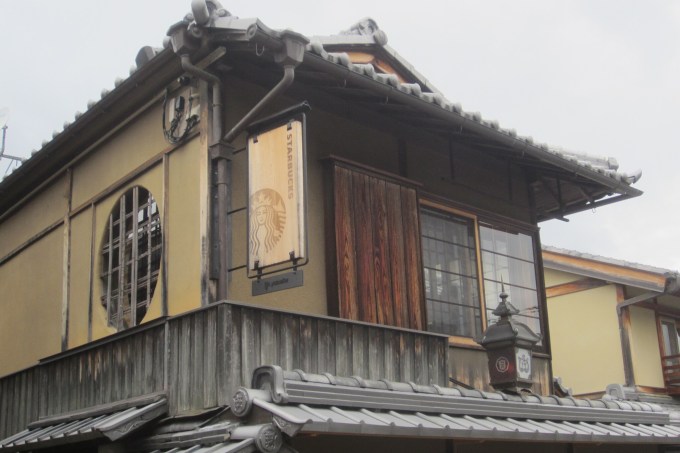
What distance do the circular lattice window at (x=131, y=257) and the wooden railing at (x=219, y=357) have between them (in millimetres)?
597

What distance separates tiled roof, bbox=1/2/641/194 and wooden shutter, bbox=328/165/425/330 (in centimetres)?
119

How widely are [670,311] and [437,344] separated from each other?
56.1 feet

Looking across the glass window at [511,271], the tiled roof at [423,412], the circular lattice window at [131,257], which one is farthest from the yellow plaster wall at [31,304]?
the glass window at [511,271]

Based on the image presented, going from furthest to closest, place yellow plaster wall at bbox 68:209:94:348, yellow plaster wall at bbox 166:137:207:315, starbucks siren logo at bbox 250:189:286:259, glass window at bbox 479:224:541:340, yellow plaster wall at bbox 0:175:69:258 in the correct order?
glass window at bbox 479:224:541:340 < yellow plaster wall at bbox 0:175:69:258 < yellow plaster wall at bbox 68:209:94:348 < yellow plaster wall at bbox 166:137:207:315 < starbucks siren logo at bbox 250:189:286:259

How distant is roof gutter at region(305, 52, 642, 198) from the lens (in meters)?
9.28

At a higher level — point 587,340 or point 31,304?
point 587,340

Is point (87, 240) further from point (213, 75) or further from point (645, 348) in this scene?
point (645, 348)

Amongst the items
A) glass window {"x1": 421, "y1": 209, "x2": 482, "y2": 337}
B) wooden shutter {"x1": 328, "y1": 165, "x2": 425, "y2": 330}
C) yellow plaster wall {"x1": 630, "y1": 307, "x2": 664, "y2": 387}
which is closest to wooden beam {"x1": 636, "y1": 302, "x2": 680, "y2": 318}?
yellow plaster wall {"x1": 630, "y1": 307, "x2": 664, "y2": 387}

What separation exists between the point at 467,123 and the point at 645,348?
50.5ft

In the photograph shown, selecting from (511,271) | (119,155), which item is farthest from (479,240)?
(119,155)

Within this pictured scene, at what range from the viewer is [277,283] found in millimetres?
8422

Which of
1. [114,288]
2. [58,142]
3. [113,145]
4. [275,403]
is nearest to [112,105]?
[113,145]

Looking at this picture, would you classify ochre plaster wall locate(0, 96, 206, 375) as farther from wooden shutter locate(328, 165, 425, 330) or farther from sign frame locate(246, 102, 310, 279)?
wooden shutter locate(328, 165, 425, 330)

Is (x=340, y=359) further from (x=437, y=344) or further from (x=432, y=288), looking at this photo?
(x=432, y=288)
